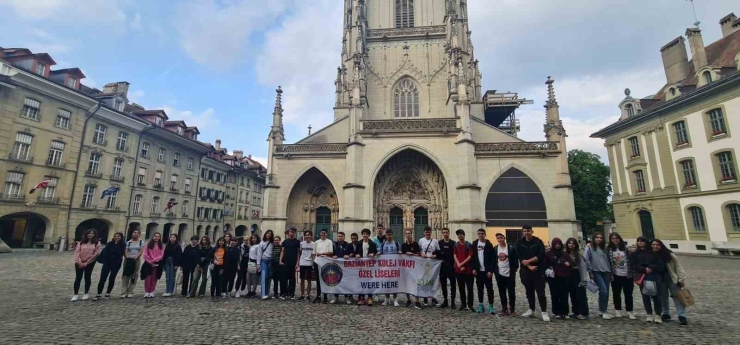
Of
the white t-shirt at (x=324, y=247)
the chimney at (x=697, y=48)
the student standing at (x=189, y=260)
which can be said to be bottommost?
the student standing at (x=189, y=260)

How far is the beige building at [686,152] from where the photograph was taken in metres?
19.0

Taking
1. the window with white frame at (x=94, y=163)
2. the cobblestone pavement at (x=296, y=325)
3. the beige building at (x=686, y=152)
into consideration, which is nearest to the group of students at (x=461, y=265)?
the cobblestone pavement at (x=296, y=325)

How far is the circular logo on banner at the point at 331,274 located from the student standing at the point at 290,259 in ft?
2.35

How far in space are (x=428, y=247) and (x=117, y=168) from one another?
2800 centimetres

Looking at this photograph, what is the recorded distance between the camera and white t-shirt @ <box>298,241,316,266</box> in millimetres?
7496

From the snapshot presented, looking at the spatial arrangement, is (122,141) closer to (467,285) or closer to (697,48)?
(467,285)

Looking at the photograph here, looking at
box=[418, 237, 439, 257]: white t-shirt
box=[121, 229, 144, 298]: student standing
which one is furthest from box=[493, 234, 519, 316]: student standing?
box=[121, 229, 144, 298]: student standing

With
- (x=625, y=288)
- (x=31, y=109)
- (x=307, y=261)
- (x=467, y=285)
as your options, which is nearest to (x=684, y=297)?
(x=625, y=288)

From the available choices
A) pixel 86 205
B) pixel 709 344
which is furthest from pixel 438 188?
pixel 86 205

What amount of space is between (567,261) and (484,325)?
6.39 feet

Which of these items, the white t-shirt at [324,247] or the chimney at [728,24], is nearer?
the white t-shirt at [324,247]

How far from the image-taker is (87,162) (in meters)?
23.0

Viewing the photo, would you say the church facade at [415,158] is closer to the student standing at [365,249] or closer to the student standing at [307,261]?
the student standing at [307,261]

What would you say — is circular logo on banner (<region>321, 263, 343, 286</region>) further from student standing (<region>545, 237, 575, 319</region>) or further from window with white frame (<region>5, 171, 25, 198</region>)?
window with white frame (<region>5, 171, 25, 198</region>)
